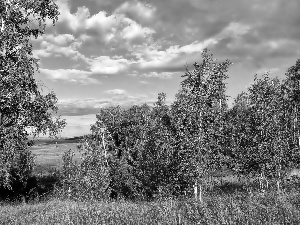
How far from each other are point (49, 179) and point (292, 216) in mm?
48558

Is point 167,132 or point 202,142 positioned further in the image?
point 167,132

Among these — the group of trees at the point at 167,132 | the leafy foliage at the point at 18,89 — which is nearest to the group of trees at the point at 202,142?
the group of trees at the point at 167,132

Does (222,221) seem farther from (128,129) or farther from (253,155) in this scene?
(128,129)

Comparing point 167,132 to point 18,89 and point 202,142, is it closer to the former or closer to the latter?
point 202,142

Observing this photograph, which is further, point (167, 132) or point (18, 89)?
point (167, 132)

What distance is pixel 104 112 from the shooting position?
47.4 metres

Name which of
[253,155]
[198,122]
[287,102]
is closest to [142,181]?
[253,155]

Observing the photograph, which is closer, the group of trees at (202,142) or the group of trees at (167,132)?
the group of trees at (167,132)

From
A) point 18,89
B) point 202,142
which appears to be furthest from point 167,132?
point 18,89

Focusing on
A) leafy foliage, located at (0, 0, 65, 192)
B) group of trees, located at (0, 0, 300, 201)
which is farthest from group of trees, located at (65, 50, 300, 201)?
leafy foliage, located at (0, 0, 65, 192)

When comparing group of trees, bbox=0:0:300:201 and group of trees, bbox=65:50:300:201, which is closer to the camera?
group of trees, bbox=0:0:300:201

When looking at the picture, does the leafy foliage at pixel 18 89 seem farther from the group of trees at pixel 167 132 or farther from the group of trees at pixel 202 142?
the group of trees at pixel 202 142

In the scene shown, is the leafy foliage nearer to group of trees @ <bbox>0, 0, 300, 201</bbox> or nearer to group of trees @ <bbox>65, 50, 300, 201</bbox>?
group of trees @ <bbox>0, 0, 300, 201</bbox>

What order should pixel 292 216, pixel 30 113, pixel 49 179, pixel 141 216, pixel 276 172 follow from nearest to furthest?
pixel 292 216, pixel 141 216, pixel 30 113, pixel 276 172, pixel 49 179
